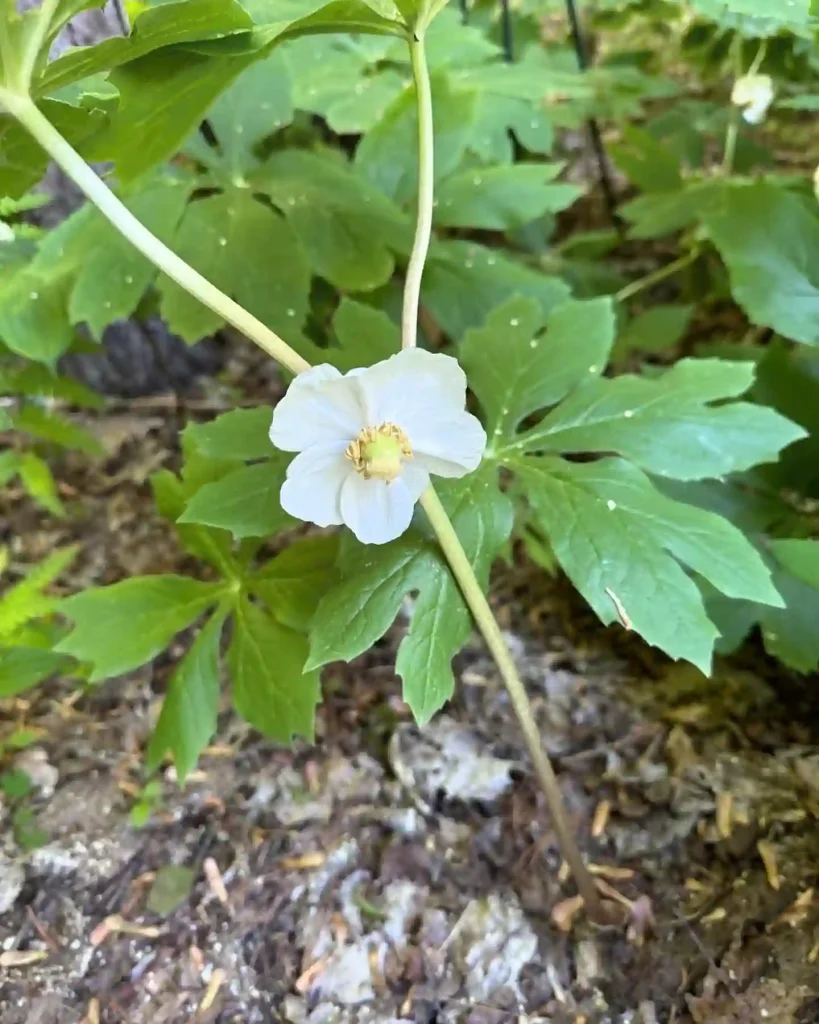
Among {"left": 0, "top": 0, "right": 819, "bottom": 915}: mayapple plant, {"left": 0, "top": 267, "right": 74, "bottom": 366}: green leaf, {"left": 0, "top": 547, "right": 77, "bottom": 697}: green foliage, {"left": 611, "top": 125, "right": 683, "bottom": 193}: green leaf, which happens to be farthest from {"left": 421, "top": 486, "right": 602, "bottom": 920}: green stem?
{"left": 611, "top": 125, "right": 683, "bottom": 193}: green leaf

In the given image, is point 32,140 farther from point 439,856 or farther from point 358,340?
point 439,856

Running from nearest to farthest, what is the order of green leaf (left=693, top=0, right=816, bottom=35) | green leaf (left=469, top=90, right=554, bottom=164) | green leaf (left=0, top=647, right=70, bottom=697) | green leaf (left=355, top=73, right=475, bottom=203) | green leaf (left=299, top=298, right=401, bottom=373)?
green leaf (left=693, top=0, right=816, bottom=35)
green leaf (left=299, top=298, right=401, bottom=373)
green leaf (left=0, top=647, right=70, bottom=697)
green leaf (left=355, top=73, right=475, bottom=203)
green leaf (left=469, top=90, right=554, bottom=164)

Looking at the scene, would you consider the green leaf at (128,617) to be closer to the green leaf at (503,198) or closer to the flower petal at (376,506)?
the flower petal at (376,506)

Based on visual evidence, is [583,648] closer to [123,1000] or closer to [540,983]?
[540,983]

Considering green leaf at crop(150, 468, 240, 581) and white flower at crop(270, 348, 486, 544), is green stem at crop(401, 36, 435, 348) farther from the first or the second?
green leaf at crop(150, 468, 240, 581)

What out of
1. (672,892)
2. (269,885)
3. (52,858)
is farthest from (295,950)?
(672,892)

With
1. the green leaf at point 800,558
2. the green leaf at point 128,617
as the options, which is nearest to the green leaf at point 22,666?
the green leaf at point 128,617
